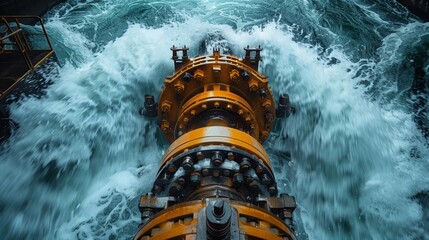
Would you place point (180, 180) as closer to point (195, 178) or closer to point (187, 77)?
point (195, 178)

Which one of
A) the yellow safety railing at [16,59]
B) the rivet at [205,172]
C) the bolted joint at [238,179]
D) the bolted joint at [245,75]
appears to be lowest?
the bolted joint at [238,179]

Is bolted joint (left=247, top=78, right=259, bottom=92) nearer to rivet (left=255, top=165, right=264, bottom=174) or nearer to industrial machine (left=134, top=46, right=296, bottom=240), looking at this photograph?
industrial machine (left=134, top=46, right=296, bottom=240)

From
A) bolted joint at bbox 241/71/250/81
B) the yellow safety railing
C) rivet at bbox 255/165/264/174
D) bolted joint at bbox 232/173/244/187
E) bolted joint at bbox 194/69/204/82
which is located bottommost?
bolted joint at bbox 232/173/244/187

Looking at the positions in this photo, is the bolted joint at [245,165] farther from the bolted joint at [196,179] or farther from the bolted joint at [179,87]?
the bolted joint at [179,87]

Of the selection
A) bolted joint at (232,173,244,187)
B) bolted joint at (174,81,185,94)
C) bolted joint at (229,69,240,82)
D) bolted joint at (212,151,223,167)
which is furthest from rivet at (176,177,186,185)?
bolted joint at (229,69,240,82)

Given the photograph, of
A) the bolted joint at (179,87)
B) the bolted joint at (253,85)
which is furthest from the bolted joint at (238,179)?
the bolted joint at (179,87)

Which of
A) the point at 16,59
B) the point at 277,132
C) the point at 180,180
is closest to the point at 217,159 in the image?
the point at 180,180
